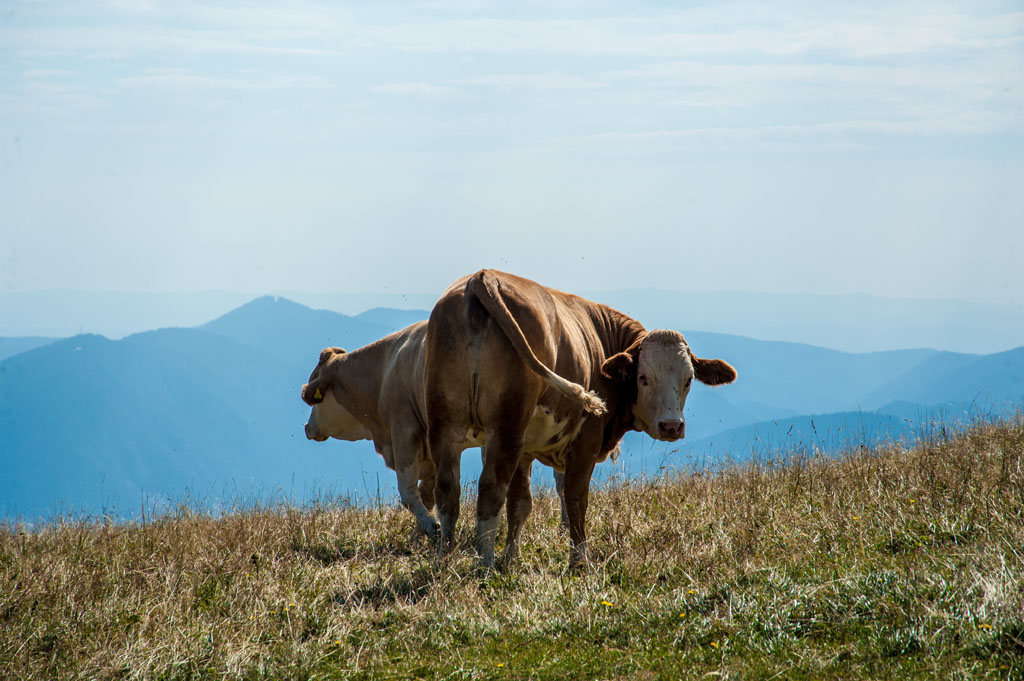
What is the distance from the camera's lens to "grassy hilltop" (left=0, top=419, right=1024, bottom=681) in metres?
5.75

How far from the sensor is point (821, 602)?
246 inches

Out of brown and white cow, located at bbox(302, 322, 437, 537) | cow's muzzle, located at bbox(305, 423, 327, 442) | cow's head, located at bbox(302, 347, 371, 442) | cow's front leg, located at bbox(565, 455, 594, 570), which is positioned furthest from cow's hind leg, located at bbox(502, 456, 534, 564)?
cow's muzzle, located at bbox(305, 423, 327, 442)

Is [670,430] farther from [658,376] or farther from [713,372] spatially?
[713,372]

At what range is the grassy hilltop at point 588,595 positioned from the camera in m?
5.75

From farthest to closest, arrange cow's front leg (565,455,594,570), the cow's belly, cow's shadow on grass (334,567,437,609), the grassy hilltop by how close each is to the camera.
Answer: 1. cow's front leg (565,455,594,570)
2. the cow's belly
3. cow's shadow on grass (334,567,437,609)
4. the grassy hilltop

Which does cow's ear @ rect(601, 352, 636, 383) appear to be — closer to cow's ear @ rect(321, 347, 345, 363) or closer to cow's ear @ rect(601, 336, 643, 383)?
cow's ear @ rect(601, 336, 643, 383)

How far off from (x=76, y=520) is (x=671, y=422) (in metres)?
6.46

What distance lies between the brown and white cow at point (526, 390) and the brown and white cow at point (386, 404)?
5.99 feet

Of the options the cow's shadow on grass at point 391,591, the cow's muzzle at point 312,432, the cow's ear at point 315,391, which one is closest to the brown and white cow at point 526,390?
the cow's shadow on grass at point 391,591

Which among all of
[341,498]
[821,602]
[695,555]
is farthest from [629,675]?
[341,498]

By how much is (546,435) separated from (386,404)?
2.96 metres

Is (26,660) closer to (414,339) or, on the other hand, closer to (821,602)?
(821,602)

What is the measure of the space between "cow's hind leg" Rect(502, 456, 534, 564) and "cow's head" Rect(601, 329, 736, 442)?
117 centimetres

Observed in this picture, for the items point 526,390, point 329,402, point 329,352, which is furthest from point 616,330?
point 329,402
